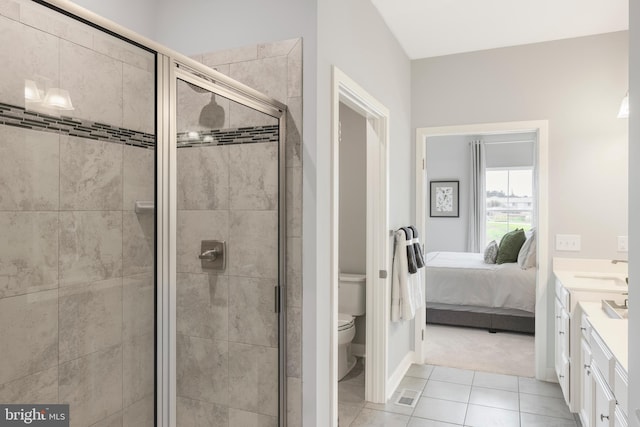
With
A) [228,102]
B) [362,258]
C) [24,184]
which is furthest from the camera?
[362,258]

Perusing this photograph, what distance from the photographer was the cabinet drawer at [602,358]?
174cm

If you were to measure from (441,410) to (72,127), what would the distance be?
2882 mm

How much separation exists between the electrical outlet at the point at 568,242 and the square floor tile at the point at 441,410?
4.88ft

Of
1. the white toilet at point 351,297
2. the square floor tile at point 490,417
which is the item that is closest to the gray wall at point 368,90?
the white toilet at point 351,297

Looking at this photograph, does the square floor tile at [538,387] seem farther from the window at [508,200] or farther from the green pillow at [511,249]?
the window at [508,200]

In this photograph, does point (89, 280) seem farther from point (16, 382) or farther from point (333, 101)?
point (333, 101)

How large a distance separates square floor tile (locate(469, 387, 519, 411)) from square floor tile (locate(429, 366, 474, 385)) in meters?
0.18

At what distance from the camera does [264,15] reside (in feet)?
7.21

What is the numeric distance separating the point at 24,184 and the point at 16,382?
0.49 meters

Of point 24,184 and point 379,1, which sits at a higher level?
point 379,1

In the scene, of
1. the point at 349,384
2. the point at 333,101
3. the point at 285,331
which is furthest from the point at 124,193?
the point at 349,384

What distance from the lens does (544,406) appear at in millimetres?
3104

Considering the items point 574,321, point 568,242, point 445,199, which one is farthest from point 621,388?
point 445,199

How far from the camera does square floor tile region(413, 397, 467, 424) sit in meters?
2.92
